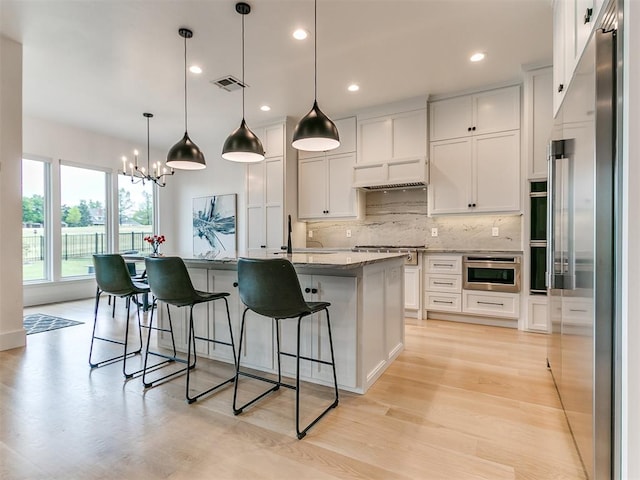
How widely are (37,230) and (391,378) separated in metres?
6.00

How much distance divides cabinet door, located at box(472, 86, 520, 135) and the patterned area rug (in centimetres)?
561

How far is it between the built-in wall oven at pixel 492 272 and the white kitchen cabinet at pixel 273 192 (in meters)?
2.66

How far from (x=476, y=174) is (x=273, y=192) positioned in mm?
2973

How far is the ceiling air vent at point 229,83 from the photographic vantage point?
13.0ft

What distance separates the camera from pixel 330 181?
16.8 feet

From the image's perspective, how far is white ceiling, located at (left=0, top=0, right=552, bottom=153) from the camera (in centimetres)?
275

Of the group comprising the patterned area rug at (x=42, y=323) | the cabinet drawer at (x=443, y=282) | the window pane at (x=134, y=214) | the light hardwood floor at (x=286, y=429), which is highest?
the window pane at (x=134, y=214)

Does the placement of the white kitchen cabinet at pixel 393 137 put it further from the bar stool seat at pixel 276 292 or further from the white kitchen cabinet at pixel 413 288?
the bar stool seat at pixel 276 292

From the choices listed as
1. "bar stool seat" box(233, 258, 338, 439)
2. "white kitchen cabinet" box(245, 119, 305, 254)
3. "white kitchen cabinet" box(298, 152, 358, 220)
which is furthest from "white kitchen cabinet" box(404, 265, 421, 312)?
"bar stool seat" box(233, 258, 338, 439)

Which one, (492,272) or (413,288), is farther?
(413,288)

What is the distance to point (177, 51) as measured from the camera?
336cm

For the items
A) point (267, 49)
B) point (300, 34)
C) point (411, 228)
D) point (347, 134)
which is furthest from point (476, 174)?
point (267, 49)

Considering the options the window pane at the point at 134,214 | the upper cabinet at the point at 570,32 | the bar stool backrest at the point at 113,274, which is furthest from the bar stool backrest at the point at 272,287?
the window pane at the point at 134,214

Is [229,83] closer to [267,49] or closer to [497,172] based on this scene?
[267,49]
